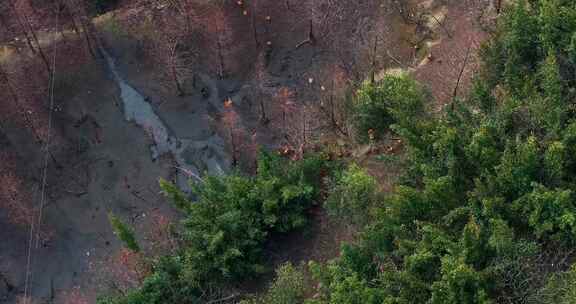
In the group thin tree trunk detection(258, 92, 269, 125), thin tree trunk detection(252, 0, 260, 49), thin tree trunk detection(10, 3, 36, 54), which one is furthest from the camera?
thin tree trunk detection(10, 3, 36, 54)

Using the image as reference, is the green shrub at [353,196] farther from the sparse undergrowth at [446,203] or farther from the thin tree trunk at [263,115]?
the thin tree trunk at [263,115]

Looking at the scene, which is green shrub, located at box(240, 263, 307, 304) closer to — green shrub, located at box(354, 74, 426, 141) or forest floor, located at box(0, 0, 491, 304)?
forest floor, located at box(0, 0, 491, 304)

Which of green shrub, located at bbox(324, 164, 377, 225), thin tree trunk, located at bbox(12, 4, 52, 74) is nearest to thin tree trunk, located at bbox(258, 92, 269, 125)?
green shrub, located at bbox(324, 164, 377, 225)

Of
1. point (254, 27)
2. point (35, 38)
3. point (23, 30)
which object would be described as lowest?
point (35, 38)

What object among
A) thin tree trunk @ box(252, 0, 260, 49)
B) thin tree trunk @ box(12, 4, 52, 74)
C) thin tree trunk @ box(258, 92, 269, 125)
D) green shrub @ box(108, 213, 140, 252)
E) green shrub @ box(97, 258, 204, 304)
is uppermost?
thin tree trunk @ box(252, 0, 260, 49)

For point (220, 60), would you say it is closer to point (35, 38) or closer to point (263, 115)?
point (263, 115)

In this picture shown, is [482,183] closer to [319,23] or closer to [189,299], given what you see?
[189,299]

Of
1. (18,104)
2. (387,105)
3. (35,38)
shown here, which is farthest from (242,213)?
(35,38)
